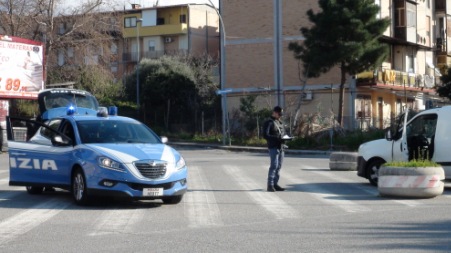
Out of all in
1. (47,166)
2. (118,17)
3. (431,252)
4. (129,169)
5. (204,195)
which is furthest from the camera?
(118,17)

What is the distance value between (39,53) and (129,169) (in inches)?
930

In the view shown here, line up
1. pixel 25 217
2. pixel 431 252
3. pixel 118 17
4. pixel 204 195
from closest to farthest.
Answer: pixel 431 252
pixel 25 217
pixel 204 195
pixel 118 17

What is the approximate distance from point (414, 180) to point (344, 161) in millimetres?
8235

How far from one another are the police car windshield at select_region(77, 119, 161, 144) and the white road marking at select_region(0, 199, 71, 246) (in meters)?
1.37

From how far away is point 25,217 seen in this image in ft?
42.0

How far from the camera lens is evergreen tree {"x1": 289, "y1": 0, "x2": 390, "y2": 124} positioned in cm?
4053

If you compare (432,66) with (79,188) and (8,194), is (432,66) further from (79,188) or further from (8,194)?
(79,188)

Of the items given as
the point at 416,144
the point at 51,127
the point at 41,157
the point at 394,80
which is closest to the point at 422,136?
the point at 416,144

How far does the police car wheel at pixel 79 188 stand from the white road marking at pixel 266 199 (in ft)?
10.8

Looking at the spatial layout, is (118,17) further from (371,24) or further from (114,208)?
(114,208)

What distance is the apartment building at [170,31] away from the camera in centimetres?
7256

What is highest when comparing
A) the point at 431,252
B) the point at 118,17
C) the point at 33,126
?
the point at 118,17

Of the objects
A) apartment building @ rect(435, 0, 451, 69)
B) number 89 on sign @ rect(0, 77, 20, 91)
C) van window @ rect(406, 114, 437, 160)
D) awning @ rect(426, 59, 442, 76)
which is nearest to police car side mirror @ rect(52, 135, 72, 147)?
van window @ rect(406, 114, 437, 160)

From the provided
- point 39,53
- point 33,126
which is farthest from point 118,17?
point 33,126
